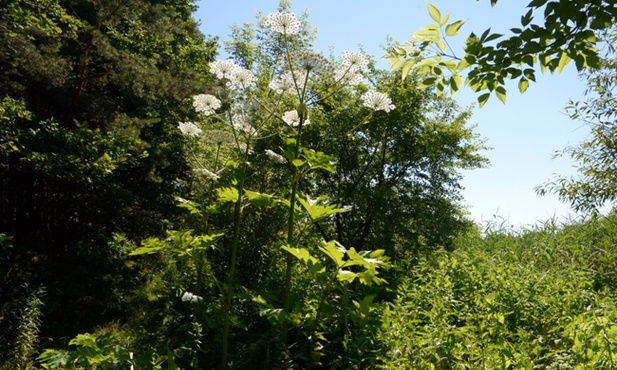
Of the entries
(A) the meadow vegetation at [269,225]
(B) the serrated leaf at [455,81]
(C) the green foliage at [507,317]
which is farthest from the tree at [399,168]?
(B) the serrated leaf at [455,81]

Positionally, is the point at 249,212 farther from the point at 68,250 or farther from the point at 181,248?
the point at 68,250

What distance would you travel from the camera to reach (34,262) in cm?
729

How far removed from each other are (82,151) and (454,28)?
19.8 ft

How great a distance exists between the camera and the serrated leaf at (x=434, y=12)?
7.01ft

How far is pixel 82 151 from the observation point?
6.81 metres

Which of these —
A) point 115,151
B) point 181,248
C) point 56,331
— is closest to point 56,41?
point 115,151

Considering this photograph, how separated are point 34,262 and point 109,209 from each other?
1.40 m

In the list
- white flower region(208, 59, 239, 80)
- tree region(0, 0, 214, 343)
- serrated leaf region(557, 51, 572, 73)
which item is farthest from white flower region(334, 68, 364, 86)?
tree region(0, 0, 214, 343)

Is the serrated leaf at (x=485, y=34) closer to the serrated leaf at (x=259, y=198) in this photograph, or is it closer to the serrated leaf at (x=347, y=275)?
the serrated leaf at (x=347, y=275)

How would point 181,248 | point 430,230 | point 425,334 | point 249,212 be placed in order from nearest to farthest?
point 425,334 → point 181,248 → point 249,212 → point 430,230

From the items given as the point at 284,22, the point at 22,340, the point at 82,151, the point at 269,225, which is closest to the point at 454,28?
the point at 284,22

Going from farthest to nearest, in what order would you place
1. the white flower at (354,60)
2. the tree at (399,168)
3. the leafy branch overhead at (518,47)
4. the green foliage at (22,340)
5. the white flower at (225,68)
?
the tree at (399,168), the green foliage at (22,340), the white flower at (225,68), the white flower at (354,60), the leafy branch overhead at (518,47)

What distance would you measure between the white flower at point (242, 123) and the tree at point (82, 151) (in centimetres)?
379

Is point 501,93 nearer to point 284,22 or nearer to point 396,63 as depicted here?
point 396,63
